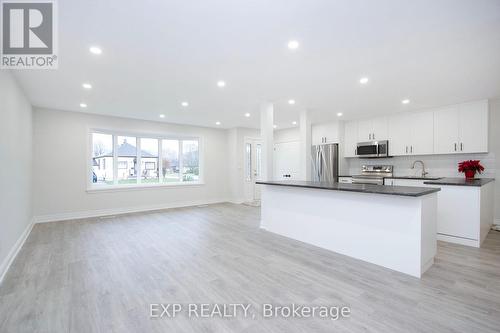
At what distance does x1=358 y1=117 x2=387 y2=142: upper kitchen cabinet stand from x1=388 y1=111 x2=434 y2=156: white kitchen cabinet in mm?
134

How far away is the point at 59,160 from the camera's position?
521 centimetres

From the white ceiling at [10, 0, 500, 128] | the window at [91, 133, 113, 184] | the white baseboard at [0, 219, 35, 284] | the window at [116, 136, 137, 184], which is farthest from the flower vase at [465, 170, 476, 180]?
the window at [91, 133, 113, 184]

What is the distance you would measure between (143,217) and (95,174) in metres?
1.74

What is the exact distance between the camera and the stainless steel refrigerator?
20.4ft

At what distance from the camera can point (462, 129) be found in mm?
4660

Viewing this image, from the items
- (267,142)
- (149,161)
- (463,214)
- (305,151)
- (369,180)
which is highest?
(267,142)

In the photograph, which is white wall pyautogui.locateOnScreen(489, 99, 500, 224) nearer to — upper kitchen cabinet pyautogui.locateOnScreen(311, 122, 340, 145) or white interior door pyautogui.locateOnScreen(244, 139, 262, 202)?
upper kitchen cabinet pyautogui.locateOnScreen(311, 122, 340, 145)

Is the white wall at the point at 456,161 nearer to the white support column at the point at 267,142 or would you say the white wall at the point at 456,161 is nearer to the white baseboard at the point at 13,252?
the white support column at the point at 267,142

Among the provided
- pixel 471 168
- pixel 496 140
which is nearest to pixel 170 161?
pixel 471 168

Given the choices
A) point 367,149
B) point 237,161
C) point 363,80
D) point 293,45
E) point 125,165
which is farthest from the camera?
point 237,161

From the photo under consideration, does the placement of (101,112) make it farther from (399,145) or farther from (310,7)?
(399,145)

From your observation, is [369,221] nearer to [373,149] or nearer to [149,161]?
[373,149]

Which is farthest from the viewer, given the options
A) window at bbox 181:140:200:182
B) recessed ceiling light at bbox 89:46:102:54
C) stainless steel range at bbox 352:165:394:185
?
window at bbox 181:140:200:182

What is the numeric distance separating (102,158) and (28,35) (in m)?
4.02
